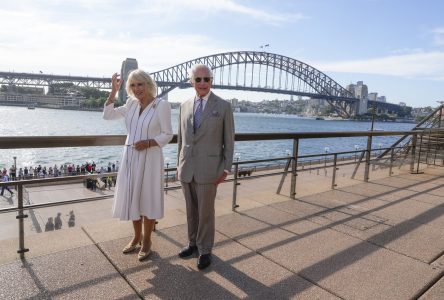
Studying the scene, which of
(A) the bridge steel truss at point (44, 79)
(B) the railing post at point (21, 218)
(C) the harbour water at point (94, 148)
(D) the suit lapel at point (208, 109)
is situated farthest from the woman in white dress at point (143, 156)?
(A) the bridge steel truss at point (44, 79)

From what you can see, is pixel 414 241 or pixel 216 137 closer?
pixel 216 137

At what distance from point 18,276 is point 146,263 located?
0.76 meters

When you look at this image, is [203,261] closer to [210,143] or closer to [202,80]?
[210,143]

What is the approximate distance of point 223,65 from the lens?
101500 millimetres

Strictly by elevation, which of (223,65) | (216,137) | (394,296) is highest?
(223,65)

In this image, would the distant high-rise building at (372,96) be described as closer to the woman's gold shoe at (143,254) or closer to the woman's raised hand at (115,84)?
the woman's raised hand at (115,84)

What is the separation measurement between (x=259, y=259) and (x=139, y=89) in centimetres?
145

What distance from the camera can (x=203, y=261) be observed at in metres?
2.43

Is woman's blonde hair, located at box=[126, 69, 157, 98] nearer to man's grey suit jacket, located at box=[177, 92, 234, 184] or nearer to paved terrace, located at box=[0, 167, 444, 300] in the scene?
man's grey suit jacket, located at box=[177, 92, 234, 184]

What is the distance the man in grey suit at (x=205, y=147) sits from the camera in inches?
95.3

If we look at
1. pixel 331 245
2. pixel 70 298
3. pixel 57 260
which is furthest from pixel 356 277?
pixel 57 260

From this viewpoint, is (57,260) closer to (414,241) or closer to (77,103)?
(414,241)

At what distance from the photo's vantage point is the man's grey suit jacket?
7.93 feet

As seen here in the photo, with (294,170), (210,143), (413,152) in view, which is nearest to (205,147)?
(210,143)
